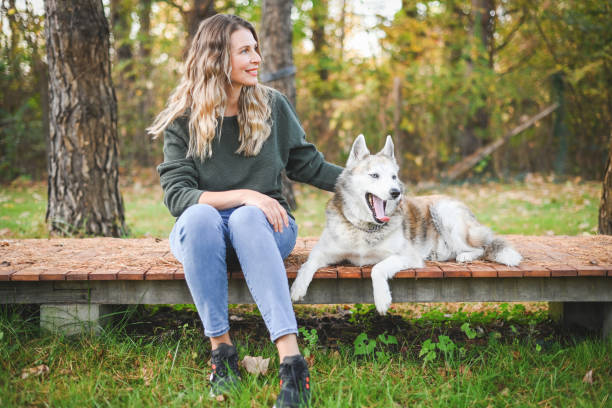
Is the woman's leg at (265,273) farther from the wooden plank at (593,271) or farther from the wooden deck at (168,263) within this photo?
the wooden plank at (593,271)

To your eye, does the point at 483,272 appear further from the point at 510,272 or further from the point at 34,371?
the point at 34,371

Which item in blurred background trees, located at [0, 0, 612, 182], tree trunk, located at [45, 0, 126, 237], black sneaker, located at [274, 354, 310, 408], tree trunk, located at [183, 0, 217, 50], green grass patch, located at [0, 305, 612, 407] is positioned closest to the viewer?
black sneaker, located at [274, 354, 310, 408]

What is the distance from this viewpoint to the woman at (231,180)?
2.22 metres

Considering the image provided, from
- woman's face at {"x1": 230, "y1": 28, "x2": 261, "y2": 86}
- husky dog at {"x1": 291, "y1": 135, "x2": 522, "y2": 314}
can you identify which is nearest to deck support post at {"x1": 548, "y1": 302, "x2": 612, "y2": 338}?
husky dog at {"x1": 291, "y1": 135, "x2": 522, "y2": 314}

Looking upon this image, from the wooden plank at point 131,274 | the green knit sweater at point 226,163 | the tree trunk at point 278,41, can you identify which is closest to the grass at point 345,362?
the wooden plank at point 131,274

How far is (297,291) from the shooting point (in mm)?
2529

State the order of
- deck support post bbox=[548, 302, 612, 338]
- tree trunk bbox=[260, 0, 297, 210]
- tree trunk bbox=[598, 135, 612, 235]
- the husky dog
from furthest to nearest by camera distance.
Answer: tree trunk bbox=[260, 0, 297, 210], tree trunk bbox=[598, 135, 612, 235], deck support post bbox=[548, 302, 612, 338], the husky dog

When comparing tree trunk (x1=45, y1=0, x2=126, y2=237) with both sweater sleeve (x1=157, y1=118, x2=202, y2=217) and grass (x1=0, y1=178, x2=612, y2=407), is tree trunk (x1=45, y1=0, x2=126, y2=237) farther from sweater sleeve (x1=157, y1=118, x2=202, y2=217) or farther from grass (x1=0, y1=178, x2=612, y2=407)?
sweater sleeve (x1=157, y1=118, x2=202, y2=217)

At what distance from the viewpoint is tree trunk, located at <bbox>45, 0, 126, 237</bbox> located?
444cm

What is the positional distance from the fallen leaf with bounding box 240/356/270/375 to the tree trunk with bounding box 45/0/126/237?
2.93 metres

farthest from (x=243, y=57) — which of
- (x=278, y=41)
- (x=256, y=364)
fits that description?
(x=278, y=41)

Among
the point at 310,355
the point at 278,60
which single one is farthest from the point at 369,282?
the point at 278,60

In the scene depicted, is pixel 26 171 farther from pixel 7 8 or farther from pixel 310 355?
pixel 310 355

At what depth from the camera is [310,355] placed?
8.64 ft
